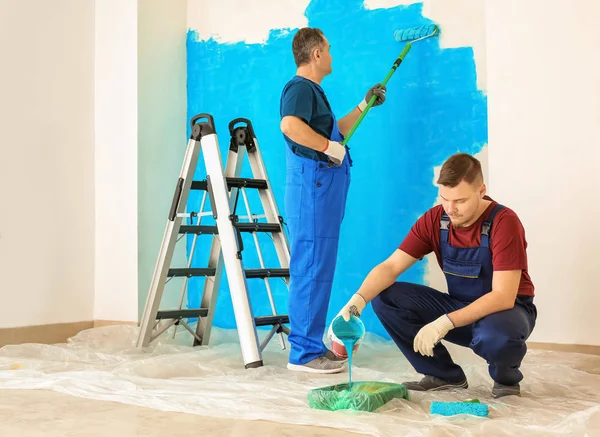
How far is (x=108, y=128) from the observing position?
4320 millimetres

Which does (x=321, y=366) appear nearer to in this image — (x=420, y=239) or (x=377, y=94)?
(x=420, y=239)

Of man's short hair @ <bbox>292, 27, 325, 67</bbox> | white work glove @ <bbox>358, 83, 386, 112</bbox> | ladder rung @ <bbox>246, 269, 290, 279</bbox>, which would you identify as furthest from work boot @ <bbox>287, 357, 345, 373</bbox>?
man's short hair @ <bbox>292, 27, 325, 67</bbox>

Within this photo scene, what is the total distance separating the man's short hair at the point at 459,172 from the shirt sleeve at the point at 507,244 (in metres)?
0.16

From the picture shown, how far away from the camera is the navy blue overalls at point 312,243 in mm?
3023

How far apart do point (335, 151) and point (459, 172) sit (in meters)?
0.79

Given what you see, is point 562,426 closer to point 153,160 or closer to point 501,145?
point 501,145

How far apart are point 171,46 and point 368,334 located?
85.9 inches

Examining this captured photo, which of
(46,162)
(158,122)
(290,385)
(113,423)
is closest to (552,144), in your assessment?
(290,385)

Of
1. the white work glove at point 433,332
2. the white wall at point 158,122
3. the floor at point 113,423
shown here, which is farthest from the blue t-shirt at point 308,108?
the white wall at point 158,122

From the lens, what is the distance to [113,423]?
1972mm

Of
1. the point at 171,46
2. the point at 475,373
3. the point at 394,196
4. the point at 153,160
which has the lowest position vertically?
the point at 475,373

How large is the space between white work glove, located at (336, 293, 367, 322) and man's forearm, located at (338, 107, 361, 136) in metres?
1.23

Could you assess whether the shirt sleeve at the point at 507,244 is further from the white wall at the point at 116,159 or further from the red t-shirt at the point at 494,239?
the white wall at the point at 116,159

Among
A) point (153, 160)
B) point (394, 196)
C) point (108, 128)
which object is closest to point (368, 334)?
point (394, 196)
